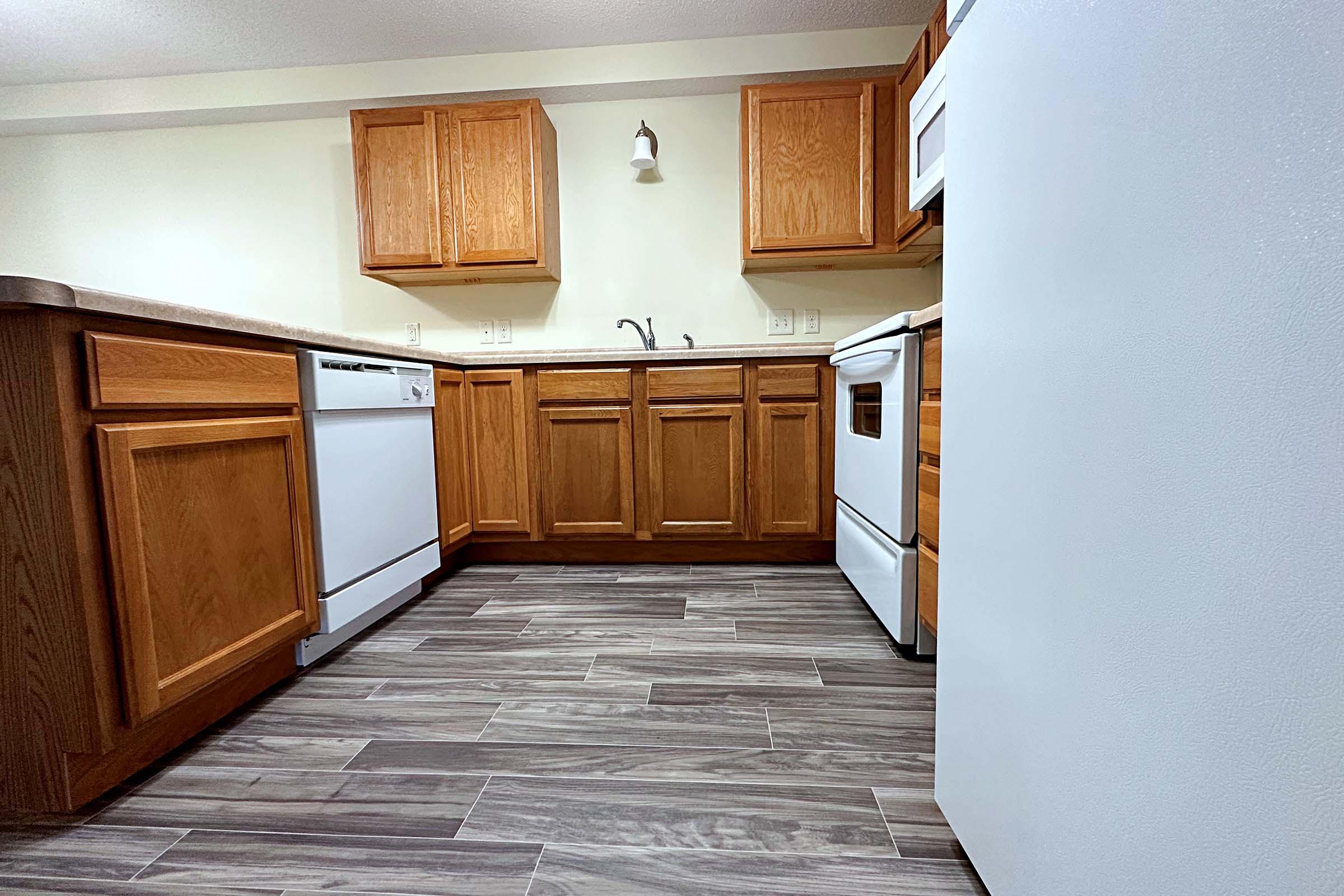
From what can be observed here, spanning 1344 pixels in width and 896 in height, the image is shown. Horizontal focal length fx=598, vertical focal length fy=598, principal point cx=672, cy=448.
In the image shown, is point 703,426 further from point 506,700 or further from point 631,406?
point 506,700

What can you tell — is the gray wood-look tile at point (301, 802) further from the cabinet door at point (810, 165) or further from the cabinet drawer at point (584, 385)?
the cabinet door at point (810, 165)

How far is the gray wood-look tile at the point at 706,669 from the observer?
138cm

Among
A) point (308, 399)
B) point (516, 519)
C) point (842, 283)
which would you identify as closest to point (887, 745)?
point (308, 399)

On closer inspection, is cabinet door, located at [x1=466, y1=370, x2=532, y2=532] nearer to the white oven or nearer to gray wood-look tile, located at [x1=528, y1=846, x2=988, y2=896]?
the white oven

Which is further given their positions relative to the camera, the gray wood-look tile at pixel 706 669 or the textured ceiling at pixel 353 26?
the textured ceiling at pixel 353 26

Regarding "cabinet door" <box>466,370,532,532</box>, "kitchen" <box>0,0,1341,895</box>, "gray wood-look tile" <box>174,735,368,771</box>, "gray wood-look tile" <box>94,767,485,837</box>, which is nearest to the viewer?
"kitchen" <box>0,0,1341,895</box>

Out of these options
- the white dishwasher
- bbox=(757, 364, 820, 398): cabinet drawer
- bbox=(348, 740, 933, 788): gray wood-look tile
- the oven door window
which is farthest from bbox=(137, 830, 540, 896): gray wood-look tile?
bbox=(757, 364, 820, 398): cabinet drawer

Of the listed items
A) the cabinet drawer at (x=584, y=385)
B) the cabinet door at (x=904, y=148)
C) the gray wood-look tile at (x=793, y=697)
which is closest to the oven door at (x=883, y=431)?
the gray wood-look tile at (x=793, y=697)

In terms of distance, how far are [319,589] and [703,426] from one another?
1.38 metres

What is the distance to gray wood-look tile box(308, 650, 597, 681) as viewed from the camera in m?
1.45

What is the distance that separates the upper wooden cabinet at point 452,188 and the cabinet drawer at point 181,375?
51.8 inches

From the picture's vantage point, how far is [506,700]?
132 cm

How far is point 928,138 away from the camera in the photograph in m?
1.56

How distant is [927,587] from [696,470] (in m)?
1.12
